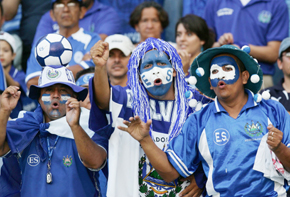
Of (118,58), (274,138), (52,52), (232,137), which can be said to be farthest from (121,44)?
(274,138)

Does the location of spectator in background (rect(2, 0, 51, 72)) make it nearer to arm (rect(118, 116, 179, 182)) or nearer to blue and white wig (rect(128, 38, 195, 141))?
blue and white wig (rect(128, 38, 195, 141))

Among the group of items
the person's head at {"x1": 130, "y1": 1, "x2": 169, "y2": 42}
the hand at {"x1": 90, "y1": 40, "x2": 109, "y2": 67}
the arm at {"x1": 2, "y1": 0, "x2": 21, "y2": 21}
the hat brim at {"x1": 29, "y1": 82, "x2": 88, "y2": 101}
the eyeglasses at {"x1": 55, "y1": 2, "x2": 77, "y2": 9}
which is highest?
the arm at {"x1": 2, "y1": 0, "x2": 21, "y2": 21}

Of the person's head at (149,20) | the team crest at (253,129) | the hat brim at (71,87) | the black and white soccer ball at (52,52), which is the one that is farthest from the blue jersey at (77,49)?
the team crest at (253,129)

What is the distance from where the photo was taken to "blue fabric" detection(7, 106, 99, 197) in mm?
4152

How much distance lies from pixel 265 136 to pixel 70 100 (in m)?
1.66

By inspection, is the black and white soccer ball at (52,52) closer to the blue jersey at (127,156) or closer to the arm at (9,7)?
the blue jersey at (127,156)

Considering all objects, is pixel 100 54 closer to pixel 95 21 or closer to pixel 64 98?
pixel 64 98

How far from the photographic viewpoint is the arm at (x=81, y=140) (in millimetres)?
4016

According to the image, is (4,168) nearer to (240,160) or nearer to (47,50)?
(47,50)

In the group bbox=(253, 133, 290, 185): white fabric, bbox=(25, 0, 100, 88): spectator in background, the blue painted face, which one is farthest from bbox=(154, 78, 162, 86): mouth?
bbox=(25, 0, 100, 88): spectator in background

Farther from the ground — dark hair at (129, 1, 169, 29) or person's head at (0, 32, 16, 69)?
dark hair at (129, 1, 169, 29)

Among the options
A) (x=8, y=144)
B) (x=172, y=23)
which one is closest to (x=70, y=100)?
(x=8, y=144)

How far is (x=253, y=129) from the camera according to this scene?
3934 mm

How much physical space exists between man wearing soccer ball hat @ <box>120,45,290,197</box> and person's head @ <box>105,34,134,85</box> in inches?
62.4
